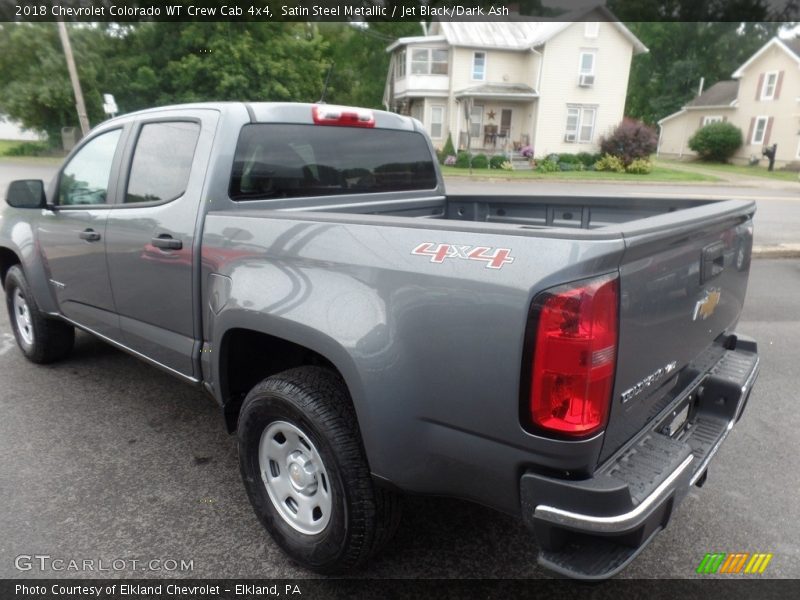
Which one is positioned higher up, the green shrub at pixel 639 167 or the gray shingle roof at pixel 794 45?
the gray shingle roof at pixel 794 45

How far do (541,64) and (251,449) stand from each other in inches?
1209

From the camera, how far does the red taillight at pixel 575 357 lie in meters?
1.62

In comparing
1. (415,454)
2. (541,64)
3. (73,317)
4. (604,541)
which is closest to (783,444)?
(604,541)

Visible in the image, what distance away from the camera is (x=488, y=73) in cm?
3123

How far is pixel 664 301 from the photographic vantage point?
75.4 inches

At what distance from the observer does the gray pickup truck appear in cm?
169

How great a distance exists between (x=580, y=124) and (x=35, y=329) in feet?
98.7

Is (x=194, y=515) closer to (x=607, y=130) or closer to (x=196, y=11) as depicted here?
(x=196, y=11)

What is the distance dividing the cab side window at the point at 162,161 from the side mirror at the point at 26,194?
934mm

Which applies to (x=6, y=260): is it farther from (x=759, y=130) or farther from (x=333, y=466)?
(x=759, y=130)

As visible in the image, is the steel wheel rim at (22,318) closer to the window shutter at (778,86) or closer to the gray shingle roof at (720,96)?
the window shutter at (778,86)

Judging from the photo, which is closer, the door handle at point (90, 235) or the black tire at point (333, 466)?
the black tire at point (333, 466)

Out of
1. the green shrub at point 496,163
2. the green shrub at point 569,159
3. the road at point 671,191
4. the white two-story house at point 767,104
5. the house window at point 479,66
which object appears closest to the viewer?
the road at point 671,191
